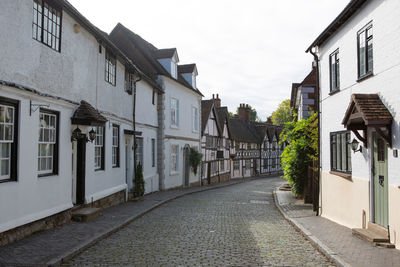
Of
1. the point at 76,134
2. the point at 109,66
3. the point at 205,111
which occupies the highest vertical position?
the point at 205,111

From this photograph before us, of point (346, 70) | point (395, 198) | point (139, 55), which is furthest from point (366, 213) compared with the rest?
point (139, 55)

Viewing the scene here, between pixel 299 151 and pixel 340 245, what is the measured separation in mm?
8953

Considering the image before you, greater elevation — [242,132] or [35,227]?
[242,132]

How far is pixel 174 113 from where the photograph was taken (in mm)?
24250

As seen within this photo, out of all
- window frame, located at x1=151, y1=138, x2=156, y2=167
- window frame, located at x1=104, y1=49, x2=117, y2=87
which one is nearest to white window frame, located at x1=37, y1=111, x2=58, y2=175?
window frame, located at x1=104, y1=49, x2=117, y2=87

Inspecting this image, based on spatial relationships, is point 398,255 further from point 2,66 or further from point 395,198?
point 2,66

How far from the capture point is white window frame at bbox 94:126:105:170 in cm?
1312

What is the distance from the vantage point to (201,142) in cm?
3036

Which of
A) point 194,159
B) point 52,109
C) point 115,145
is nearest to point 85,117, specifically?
point 52,109

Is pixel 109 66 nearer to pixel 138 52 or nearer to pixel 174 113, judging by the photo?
pixel 138 52

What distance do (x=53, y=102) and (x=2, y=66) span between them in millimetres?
2303

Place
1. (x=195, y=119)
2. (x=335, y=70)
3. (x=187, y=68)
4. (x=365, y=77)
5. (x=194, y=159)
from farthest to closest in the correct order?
(x=195, y=119) → (x=187, y=68) → (x=194, y=159) → (x=335, y=70) → (x=365, y=77)

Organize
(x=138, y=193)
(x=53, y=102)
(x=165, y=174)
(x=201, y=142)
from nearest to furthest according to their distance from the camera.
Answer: (x=53, y=102) → (x=138, y=193) → (x=165, y=174) → (x=201, y=142)

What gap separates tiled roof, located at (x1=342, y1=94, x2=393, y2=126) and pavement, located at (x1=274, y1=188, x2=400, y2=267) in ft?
8.65
